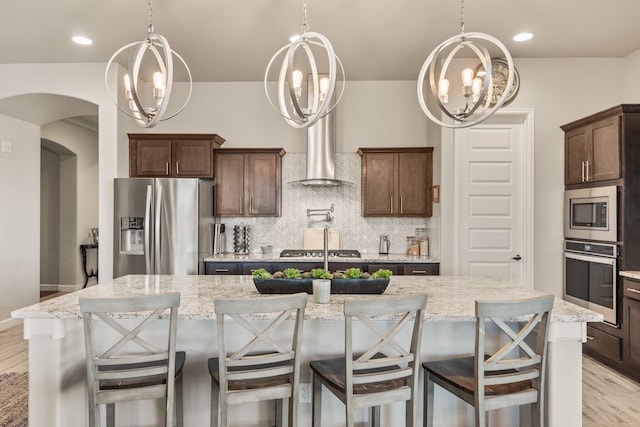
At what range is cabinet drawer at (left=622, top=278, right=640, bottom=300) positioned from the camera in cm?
344

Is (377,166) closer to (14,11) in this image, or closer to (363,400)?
(363,400)

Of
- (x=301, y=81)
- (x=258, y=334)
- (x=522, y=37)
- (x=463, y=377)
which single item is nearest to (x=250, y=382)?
(x=258, y=334)

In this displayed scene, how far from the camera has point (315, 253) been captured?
15.8 feet

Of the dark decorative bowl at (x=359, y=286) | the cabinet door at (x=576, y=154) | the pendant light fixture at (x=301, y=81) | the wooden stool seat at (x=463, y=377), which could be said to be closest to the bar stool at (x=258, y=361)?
the dark decorative bowl at (x=359, y=286)

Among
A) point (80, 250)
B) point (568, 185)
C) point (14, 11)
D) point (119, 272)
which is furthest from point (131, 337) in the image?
point (80, 250)

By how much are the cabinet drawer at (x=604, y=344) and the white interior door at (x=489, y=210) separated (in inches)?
31.8

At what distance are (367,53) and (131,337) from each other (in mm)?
3662

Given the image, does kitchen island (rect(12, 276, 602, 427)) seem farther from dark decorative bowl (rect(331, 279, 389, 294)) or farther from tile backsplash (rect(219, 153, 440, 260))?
tile backsplash (rect(219, 153, 440, 260))

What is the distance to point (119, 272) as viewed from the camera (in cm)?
446

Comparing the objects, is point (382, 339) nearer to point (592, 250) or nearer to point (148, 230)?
point (592, 250)

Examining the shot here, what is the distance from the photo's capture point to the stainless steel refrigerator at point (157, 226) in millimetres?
4402

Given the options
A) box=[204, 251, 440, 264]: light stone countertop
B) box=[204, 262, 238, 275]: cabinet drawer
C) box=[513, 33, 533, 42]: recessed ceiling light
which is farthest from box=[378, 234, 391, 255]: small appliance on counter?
box=[513, 33, 533, 42]: recessed ceiling light

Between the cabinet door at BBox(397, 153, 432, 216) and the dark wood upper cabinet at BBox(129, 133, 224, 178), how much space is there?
2294mm

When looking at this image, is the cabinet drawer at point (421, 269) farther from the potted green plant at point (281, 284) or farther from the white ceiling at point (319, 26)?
the potted green plant at point (281, 284)
